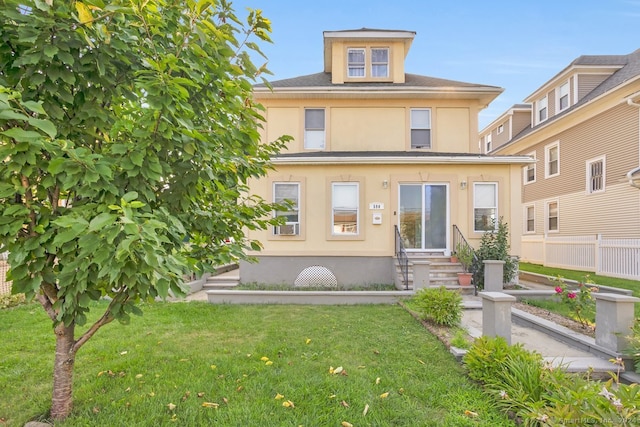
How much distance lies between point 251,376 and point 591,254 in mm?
13567

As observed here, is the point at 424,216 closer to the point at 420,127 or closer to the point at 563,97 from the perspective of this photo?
the point at 420,127

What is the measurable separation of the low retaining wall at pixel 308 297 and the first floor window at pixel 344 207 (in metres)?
2.73

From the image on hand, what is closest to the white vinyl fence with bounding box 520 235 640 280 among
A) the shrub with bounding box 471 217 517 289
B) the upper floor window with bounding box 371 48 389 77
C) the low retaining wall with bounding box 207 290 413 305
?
the shrub with bounding box 471 217 517 289

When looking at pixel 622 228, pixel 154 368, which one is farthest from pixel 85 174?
pixel 622 228

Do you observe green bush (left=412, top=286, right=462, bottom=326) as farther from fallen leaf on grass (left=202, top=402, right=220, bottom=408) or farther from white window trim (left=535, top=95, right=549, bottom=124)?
white window trim (left=535, top=95, right=549, bottom=124)

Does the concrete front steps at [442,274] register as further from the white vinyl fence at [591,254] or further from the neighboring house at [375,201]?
the white vinyl fence at [591,254]

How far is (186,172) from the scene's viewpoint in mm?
2385

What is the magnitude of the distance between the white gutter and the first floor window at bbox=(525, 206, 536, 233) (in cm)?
915

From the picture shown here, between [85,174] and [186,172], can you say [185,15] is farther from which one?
[85,174]

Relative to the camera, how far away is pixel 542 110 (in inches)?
677

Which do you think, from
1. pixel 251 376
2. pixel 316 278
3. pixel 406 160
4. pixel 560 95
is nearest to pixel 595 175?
pixel 560 95

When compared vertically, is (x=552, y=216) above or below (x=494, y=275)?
above

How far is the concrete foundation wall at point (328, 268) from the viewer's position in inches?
373

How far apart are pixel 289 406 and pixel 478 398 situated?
1970mm
